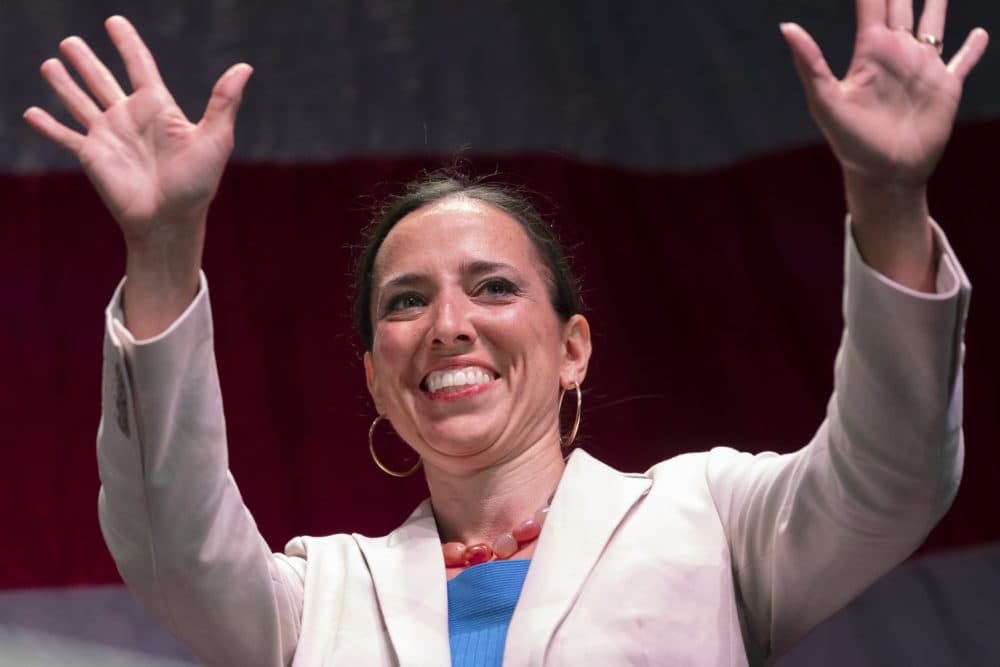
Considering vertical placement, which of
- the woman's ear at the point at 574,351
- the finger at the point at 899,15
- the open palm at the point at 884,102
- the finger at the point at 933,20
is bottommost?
the woman's ear at the point at 574,351

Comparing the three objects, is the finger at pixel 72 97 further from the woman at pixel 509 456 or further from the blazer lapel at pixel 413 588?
the blazer lapel at pixel 413 588

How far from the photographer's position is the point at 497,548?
175 cm

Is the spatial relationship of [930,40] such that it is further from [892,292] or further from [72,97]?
[72,97]

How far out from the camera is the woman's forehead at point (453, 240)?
1858 millimetres

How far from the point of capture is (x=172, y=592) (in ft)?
4.99

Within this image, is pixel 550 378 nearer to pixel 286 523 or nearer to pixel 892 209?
pixel 892 209

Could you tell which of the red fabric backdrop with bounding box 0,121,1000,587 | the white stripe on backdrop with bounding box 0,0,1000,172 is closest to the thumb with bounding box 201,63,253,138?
the red fabric backdrop with bounding box 0,121,1000,587

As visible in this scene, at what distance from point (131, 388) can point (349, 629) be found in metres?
0.42

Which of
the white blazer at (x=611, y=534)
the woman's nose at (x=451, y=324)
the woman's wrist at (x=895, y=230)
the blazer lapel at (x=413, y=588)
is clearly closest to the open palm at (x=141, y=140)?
the white blazer at (x=611, y=534)

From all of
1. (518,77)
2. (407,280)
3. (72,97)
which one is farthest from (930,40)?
(518,77)

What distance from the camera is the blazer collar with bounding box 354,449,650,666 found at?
5.11 ft

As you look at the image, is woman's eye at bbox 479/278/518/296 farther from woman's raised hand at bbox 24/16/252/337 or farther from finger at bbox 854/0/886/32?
finger at bbox 854/0/886/32

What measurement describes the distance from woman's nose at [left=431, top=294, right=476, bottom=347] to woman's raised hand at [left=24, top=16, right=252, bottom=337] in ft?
1.32

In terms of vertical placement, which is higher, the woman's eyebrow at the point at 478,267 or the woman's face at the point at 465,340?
the woman's eyebrow at the point at 478,267
